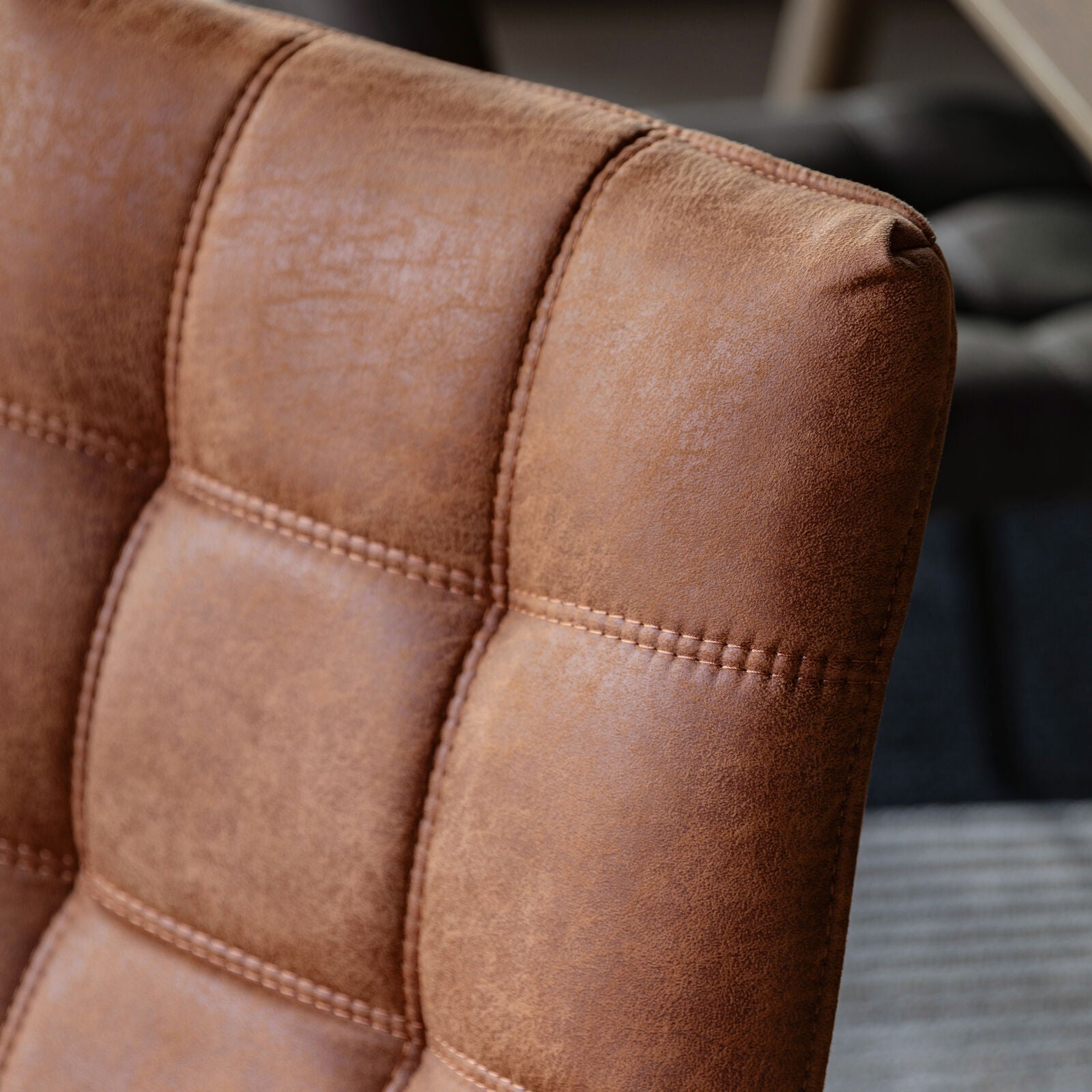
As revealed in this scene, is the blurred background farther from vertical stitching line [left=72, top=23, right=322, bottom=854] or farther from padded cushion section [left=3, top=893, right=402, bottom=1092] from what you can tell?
padded cushion section [left=3, top=893, right=402, bottom=1092]

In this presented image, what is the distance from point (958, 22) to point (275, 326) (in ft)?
8.14

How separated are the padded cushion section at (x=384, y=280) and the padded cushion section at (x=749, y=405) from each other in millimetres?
28

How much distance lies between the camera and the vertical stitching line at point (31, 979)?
44cm

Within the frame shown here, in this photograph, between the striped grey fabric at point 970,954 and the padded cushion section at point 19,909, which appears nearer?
the padded cushion section at point 19,909

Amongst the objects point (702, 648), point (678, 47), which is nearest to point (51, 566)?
point (702, 648)

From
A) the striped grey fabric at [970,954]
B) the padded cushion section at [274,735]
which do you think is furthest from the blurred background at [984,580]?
the padded cushion section at [274,735]

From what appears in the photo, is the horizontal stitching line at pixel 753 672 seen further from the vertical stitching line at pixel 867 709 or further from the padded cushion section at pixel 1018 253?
the padded cushion section at pixel 1018 253

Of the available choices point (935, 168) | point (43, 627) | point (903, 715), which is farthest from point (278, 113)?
point (903, 715)

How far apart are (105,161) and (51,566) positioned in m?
0.14

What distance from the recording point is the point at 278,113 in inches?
15.2

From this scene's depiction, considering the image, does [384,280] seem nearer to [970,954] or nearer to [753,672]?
[753,672]

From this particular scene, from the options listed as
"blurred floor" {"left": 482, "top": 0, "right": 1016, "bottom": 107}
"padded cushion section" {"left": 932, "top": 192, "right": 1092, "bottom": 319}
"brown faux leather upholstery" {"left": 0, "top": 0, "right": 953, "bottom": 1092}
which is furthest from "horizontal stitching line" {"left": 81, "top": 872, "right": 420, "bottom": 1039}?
"blurred floor" {"left": 482, "top": 0, "right": 1016, "bottom": 107}

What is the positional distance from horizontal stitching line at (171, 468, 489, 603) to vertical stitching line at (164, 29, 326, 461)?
0.15 feet

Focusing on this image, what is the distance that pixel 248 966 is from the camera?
411 millimetres
